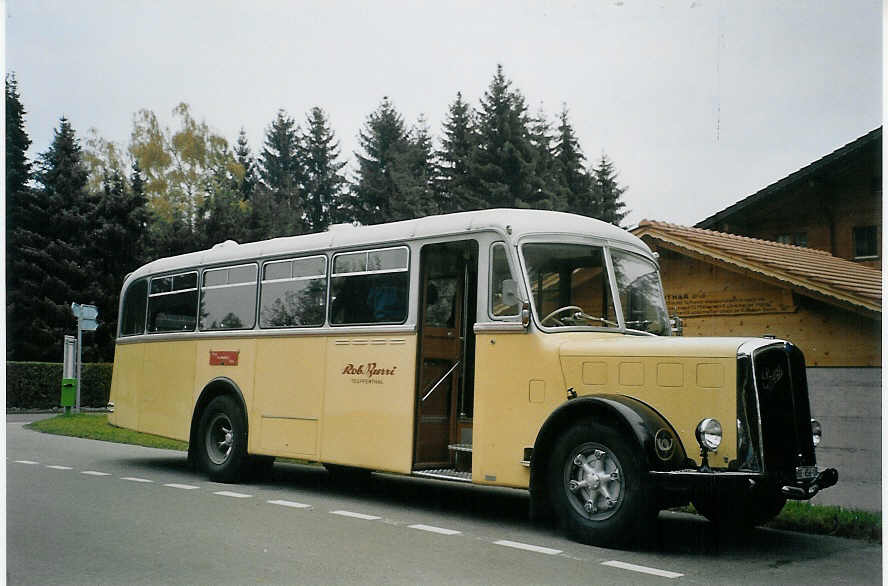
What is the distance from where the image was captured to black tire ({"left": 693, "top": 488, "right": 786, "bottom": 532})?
854cm

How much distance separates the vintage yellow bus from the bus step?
0.02 metres

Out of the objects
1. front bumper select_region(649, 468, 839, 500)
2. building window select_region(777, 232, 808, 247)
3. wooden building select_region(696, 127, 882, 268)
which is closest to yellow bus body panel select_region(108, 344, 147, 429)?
front bumper select_region(649, 468, 839, 500)

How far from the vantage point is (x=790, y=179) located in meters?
15.6

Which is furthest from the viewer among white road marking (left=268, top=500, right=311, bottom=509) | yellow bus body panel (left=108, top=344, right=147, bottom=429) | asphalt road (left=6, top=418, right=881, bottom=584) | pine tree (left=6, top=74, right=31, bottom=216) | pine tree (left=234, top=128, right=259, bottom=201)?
pine tree (left=234, top=128, right=259, bottom=201)

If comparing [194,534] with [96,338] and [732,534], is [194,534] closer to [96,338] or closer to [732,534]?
[732,534]

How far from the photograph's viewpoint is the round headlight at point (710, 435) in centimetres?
735

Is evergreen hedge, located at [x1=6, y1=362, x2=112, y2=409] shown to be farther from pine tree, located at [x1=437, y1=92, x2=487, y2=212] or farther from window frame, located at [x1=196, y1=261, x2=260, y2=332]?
window frame, located at [x1=196, y1=261, x2=260, y2=332]

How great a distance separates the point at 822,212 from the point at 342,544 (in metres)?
11.1

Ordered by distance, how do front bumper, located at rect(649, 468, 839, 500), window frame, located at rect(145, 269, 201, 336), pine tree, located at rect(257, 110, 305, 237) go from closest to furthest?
front bumper, located at rect(649, 468, 839, 500)
window frame, located at rect(145, 269, 201, 336)
pine tree, located at rect(257, 110, 305, 237)

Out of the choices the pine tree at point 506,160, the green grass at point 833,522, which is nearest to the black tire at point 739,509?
the green grass at point 833,522

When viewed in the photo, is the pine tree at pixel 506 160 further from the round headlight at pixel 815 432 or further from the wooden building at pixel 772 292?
the round headlight at pixel 815 432

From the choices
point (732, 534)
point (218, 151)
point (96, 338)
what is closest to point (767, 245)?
point (732, 534)

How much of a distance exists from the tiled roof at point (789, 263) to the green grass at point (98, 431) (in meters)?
8.90

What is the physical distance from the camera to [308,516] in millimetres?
9188
